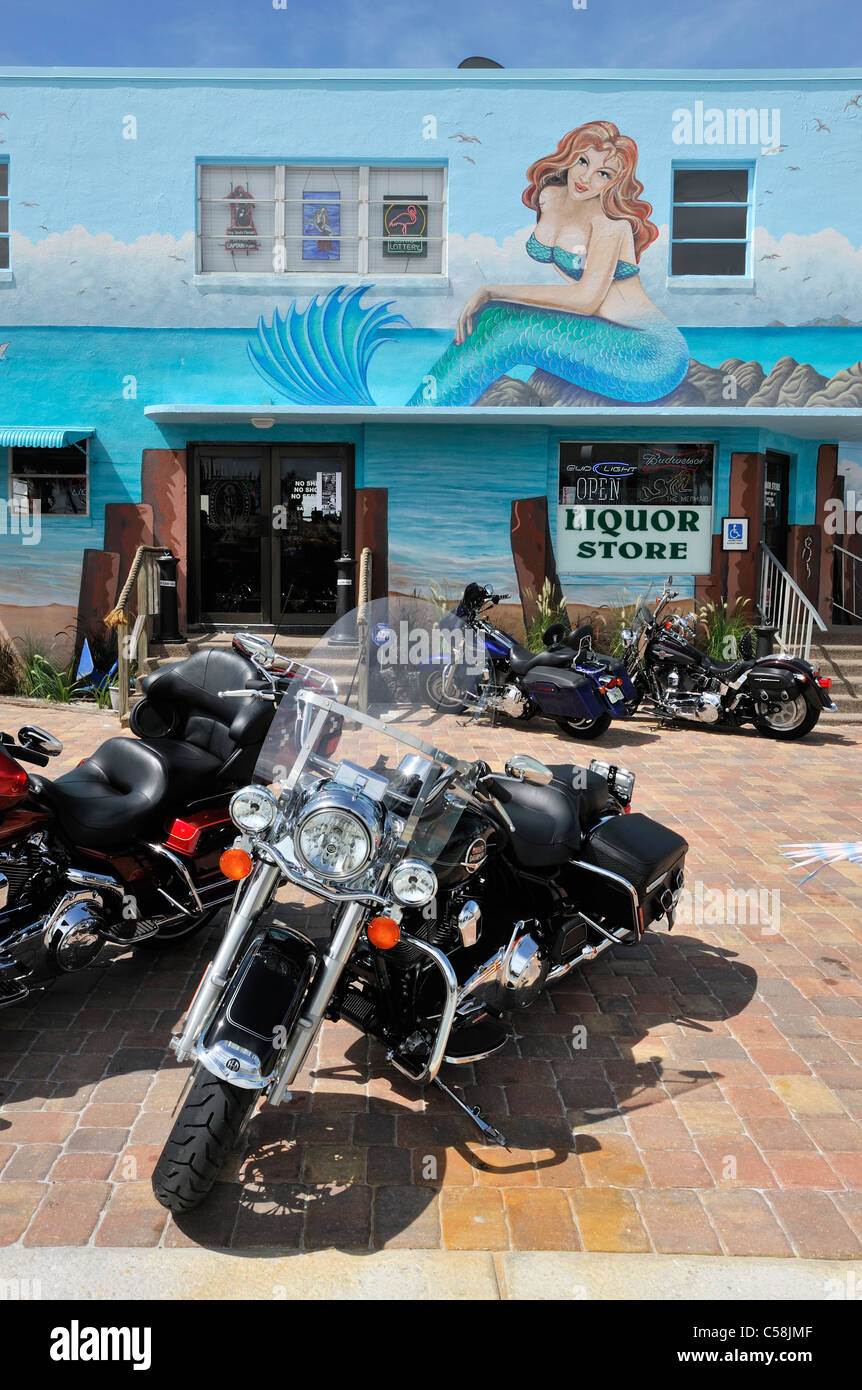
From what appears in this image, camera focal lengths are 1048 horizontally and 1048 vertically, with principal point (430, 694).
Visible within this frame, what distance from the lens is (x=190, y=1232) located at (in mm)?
2900

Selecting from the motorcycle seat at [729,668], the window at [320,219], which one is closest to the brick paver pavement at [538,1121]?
the motorcycle seat at [729,668]

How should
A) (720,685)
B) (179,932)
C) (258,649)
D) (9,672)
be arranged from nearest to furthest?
1. (258,649)
2. (179,932)
3. (720,685)
4. (9,672)

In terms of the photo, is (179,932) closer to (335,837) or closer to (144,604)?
(335,837)

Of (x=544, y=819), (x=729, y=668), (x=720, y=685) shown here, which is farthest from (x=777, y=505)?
(x=544, y=819)

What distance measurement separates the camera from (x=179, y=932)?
4633mm

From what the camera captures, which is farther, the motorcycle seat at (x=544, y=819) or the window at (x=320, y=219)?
the window at (x=320, y=219)

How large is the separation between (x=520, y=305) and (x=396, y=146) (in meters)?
2.39

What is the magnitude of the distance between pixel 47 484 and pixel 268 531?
2795 mm

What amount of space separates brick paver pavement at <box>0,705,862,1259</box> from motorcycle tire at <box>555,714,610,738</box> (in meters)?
4.67

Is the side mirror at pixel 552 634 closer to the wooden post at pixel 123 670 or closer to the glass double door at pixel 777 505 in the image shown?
the wooden post at pixel 123 670

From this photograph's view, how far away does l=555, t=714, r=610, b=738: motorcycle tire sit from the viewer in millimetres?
9891

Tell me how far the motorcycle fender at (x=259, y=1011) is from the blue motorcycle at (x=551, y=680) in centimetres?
623

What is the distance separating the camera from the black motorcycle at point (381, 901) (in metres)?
2.94

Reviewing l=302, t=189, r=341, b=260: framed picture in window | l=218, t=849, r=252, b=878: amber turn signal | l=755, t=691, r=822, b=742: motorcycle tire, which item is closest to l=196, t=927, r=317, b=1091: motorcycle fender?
l=218, t=849, r=252, b=878: amber turn signal
